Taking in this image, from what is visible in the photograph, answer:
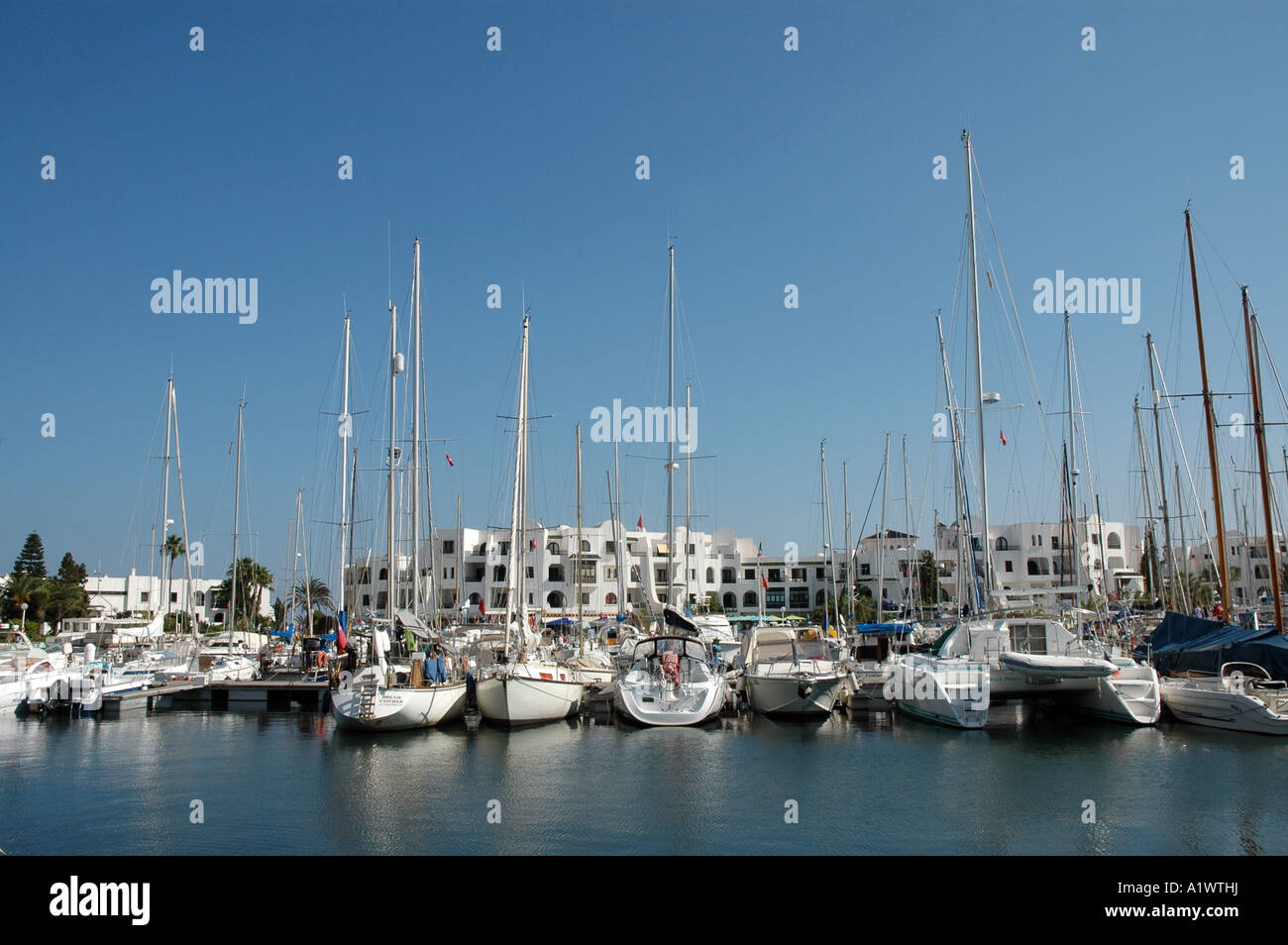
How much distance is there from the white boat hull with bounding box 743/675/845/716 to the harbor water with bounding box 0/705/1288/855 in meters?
1.15

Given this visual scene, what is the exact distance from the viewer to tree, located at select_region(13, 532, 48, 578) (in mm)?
88688

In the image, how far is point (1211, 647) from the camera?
2897 centimetres

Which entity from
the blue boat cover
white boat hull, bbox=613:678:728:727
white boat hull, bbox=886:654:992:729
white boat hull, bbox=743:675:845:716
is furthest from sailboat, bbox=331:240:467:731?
the blue boat cover

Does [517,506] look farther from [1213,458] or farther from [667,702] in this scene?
[1213,458]

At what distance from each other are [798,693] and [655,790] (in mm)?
12041

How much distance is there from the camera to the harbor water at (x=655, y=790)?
52.5 ft

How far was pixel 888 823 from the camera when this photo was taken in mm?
17125

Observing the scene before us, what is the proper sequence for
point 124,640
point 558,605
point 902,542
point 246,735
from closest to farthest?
point 246,735 < point 124,640 < point 558,605 < point 902,542

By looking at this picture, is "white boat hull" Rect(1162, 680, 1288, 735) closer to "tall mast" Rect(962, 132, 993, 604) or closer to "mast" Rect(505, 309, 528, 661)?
"tall mast" Rect(962, 132, 993, 604)

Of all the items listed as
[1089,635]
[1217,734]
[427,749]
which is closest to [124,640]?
[427,749]

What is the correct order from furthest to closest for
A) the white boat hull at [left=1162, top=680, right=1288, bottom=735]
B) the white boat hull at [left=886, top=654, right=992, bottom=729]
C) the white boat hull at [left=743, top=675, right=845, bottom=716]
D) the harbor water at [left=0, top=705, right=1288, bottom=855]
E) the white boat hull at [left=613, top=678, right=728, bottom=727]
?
the white boat hull at [left=743, top=675, right=845, bottom=716] < the white boat hull at [left=613, top=678, right=728, bottom=727] < the white boat hull at [left=886, top=654, right=992, bottom=729] < the white boat hull at [left=1162, top=680, right=1288, bottom=735] < the harbor water at [left=0, top=705, right=1288, bottom=855]

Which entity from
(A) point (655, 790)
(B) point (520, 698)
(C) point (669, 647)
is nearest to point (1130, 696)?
(C) point (669, 647)
